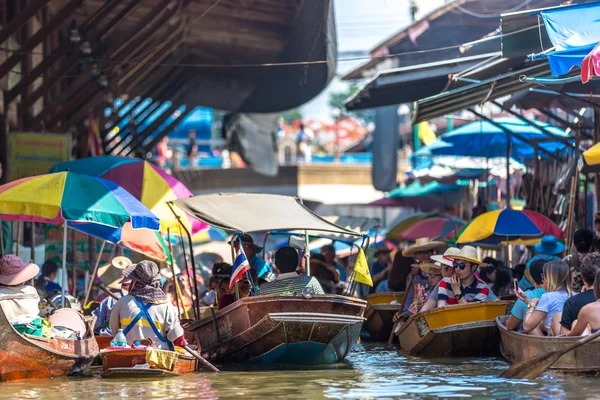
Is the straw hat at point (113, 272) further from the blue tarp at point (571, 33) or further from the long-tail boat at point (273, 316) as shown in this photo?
the blue tarp at point (571, 33)

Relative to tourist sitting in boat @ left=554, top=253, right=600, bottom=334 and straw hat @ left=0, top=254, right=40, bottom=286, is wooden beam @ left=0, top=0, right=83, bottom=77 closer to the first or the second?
straw hat @ left=0, top=254, right=40, bottom=286

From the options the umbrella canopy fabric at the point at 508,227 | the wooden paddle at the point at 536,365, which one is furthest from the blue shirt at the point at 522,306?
the umbrella canopy fabric at the point at 508,227

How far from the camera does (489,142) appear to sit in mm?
A: 21859

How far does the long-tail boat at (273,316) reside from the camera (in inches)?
498

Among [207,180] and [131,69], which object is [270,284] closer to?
[131,69]

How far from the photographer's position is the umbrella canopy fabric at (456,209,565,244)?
53.8ft

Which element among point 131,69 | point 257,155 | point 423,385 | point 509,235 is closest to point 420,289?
point 509,235

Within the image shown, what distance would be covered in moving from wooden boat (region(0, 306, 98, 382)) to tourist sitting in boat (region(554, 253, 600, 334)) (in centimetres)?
471

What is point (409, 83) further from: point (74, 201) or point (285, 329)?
point (74, 201)

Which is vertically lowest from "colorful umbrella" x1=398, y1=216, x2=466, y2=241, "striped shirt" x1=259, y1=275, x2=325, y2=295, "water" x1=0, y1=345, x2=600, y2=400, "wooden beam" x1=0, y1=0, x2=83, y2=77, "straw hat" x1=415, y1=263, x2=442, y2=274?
"water" x1=0, y1=345, x2=600, y2=400

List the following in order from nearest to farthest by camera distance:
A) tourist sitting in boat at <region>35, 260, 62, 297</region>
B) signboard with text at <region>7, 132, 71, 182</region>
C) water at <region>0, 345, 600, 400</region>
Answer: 1. water at <region>0, 345, 600, 400</region>
2. tourist sitting in boat at <region>35, 260, 62, 297</region>
3. signboard with text at <region>7, 132, 71, 182</region>

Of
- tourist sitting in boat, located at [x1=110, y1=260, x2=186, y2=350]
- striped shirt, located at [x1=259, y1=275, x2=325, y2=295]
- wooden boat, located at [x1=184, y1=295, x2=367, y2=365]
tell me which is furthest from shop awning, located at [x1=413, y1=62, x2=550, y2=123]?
tourist sitting in boat, located at [x1=110, y1=260, x2=186, y2=350]

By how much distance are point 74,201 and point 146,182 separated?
12.1 feet

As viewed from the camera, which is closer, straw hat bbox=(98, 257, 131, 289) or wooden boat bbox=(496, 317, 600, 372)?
wooden boat bbox=(496, 317, 600, 372)
